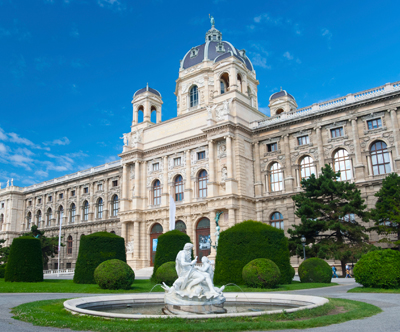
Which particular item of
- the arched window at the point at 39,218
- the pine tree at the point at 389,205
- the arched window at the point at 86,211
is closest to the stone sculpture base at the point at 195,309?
the pine tree at the point at 389,205

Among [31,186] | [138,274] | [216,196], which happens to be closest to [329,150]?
[216,196]

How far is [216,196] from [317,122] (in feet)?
43.4

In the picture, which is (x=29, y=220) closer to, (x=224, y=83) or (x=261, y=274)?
(x=224, y=83)

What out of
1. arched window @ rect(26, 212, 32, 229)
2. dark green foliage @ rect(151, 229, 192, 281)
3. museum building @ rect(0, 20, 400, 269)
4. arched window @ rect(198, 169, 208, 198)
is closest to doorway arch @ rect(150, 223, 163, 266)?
museum building @ rect(0, 20, 400, 269)

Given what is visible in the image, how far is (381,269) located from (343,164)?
21530mm

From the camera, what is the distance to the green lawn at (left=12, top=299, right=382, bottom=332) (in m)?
9.09

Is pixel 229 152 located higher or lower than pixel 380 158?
higher

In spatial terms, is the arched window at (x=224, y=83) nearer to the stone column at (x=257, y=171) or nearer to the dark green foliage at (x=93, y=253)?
the stone column at (x=257, y=171)

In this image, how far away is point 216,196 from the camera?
40625 mm

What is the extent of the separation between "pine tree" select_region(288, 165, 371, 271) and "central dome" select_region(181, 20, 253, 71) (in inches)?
1079

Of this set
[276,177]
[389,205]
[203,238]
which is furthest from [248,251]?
[276,177]

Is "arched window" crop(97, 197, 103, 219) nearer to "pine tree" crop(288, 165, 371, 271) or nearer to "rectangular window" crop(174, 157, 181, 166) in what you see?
"rectangular window" crop(174, 157, 181, 166)

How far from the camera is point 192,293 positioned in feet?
40.0

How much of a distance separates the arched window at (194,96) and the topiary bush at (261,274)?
3567 centimetres
